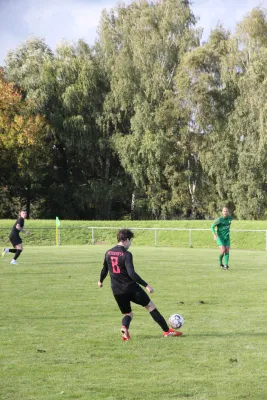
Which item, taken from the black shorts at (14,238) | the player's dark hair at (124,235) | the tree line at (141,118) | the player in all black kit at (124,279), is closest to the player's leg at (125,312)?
the player in all black kit at (124,279)

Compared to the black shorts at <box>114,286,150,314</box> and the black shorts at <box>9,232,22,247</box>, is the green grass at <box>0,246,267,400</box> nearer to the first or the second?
the black shorts at <box>114,286,150,314</box>

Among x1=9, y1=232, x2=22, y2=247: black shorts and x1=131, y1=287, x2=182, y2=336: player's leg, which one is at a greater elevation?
x1=9, y1=232, x2=22, y2=247: black shorts

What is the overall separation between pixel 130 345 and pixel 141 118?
4192 centimetres

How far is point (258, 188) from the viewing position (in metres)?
46.9

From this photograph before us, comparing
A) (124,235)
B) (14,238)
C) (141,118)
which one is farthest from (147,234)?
(124,235)

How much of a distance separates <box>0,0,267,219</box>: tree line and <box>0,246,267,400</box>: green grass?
3159cm

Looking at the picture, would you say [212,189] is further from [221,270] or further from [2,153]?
[221,270]

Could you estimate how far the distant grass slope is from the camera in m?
40.3

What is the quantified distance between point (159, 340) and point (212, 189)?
41.8 meters

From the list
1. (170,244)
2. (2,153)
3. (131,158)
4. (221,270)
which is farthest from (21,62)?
(221,270)

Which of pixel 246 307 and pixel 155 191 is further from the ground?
pixel 155 191

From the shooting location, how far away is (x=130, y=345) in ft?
29.1

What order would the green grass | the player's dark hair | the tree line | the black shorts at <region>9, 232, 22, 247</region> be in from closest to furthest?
the green grass
the player's dark hair
the black shorts at <region>9, 232, 22, 247</region>
the tree line

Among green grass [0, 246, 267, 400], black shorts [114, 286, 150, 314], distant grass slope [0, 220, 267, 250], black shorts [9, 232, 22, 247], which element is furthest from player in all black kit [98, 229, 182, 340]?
distant grass slope [0, 220, 267, 250]
